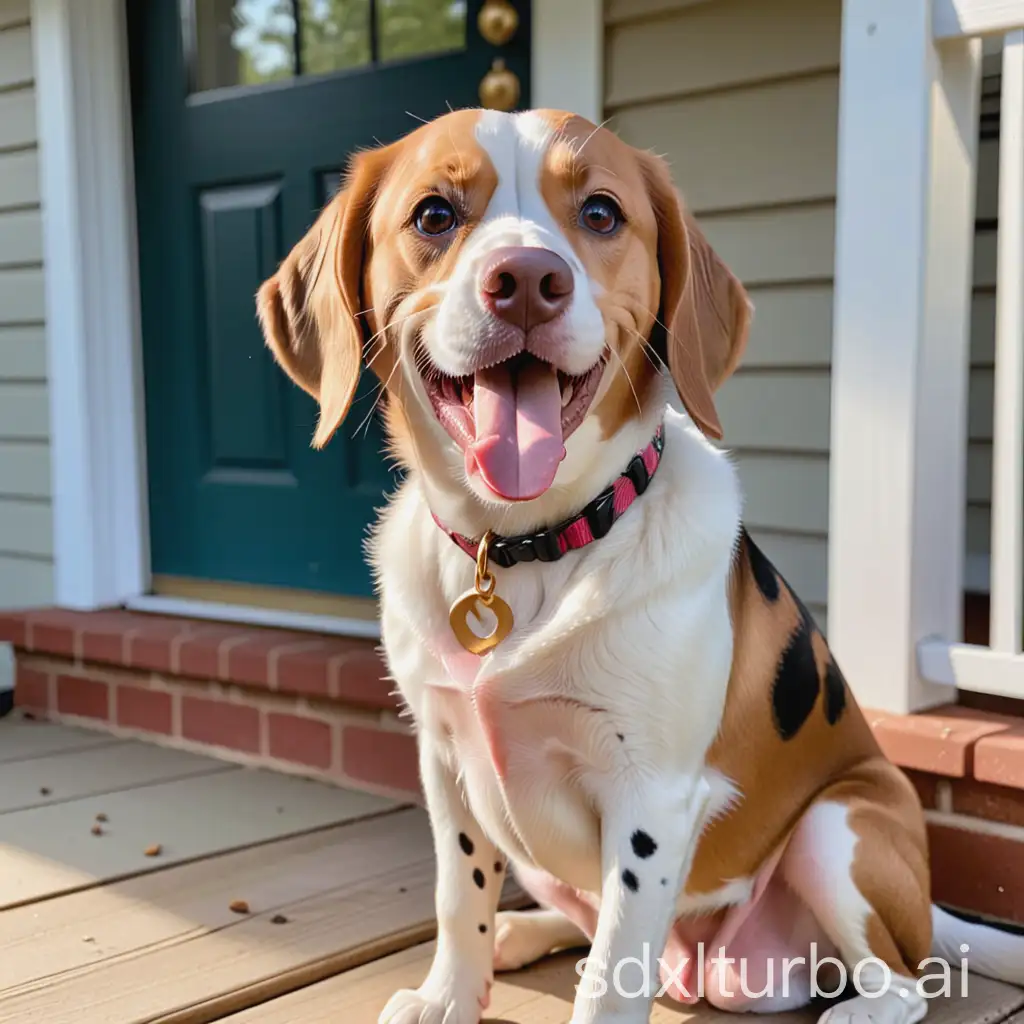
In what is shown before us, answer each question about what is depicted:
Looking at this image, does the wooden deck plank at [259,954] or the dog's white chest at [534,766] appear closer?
the dog's white chest at [534,766]

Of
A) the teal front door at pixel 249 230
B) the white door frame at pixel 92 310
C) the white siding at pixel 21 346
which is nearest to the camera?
the teal front door at pixel 249 230

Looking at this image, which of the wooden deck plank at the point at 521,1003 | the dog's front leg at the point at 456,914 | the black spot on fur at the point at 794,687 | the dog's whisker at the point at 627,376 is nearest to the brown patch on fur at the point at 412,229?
the dog's whisker at the point at 627,376

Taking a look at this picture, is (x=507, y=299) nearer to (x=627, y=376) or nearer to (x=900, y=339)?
(x=627, y=376)

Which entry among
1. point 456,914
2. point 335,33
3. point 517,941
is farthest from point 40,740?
point 335,33

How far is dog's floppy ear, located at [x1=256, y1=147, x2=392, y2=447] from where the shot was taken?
1.61 metres

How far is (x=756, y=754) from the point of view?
65.7 inches

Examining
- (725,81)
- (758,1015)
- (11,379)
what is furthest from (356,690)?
(11,379)

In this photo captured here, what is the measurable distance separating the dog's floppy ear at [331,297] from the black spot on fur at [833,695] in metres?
0.85

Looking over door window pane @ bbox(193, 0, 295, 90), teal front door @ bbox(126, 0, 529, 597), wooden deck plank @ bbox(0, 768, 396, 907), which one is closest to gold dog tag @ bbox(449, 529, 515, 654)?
wooden deck plank @ bbox(0, 768, 396, 907)

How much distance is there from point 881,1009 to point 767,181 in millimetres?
1624

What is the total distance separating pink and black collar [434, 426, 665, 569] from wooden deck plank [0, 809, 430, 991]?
0.91 metres

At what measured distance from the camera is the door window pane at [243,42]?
3281 millimetres

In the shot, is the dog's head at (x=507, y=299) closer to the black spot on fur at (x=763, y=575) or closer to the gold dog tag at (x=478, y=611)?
the gold dog tag at (x=478, y=611)

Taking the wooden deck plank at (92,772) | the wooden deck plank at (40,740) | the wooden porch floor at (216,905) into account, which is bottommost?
the wooden deck plank at (40,740)
